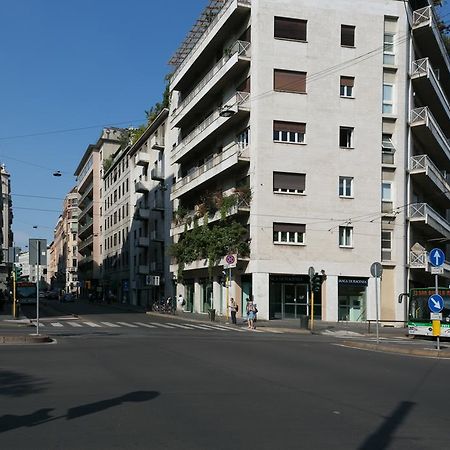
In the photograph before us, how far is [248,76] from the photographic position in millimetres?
39875

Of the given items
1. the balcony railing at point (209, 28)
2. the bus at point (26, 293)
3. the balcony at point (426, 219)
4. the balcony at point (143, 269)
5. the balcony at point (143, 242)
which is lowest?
the bus at point (26, 293)

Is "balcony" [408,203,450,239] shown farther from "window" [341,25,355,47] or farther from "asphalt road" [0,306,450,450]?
"asphalt road" [0,306,450,450]

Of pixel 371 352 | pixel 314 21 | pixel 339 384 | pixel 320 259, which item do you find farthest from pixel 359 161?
pixel 339 384

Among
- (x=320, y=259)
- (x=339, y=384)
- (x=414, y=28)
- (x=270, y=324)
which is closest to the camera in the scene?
(x=339, y=384)

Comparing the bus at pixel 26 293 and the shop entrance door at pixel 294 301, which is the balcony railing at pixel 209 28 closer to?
the shop entrance door at pixel 294 301

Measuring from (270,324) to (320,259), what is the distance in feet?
19.9

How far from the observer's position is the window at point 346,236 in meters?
39.1

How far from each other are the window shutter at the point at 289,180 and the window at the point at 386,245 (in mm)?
6299

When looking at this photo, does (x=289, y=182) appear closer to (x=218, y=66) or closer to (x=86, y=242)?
(x=218, y=66)

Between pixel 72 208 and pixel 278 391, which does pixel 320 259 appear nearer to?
pixel 278 391

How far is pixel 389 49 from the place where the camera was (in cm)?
4078

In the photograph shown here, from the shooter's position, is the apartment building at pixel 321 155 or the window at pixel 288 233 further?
the apartment building at pixel 321 155

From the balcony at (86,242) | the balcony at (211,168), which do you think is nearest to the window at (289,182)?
the balcony at (211,168)

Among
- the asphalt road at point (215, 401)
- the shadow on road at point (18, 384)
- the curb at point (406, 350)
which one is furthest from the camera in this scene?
the curb at point (406, 350)
